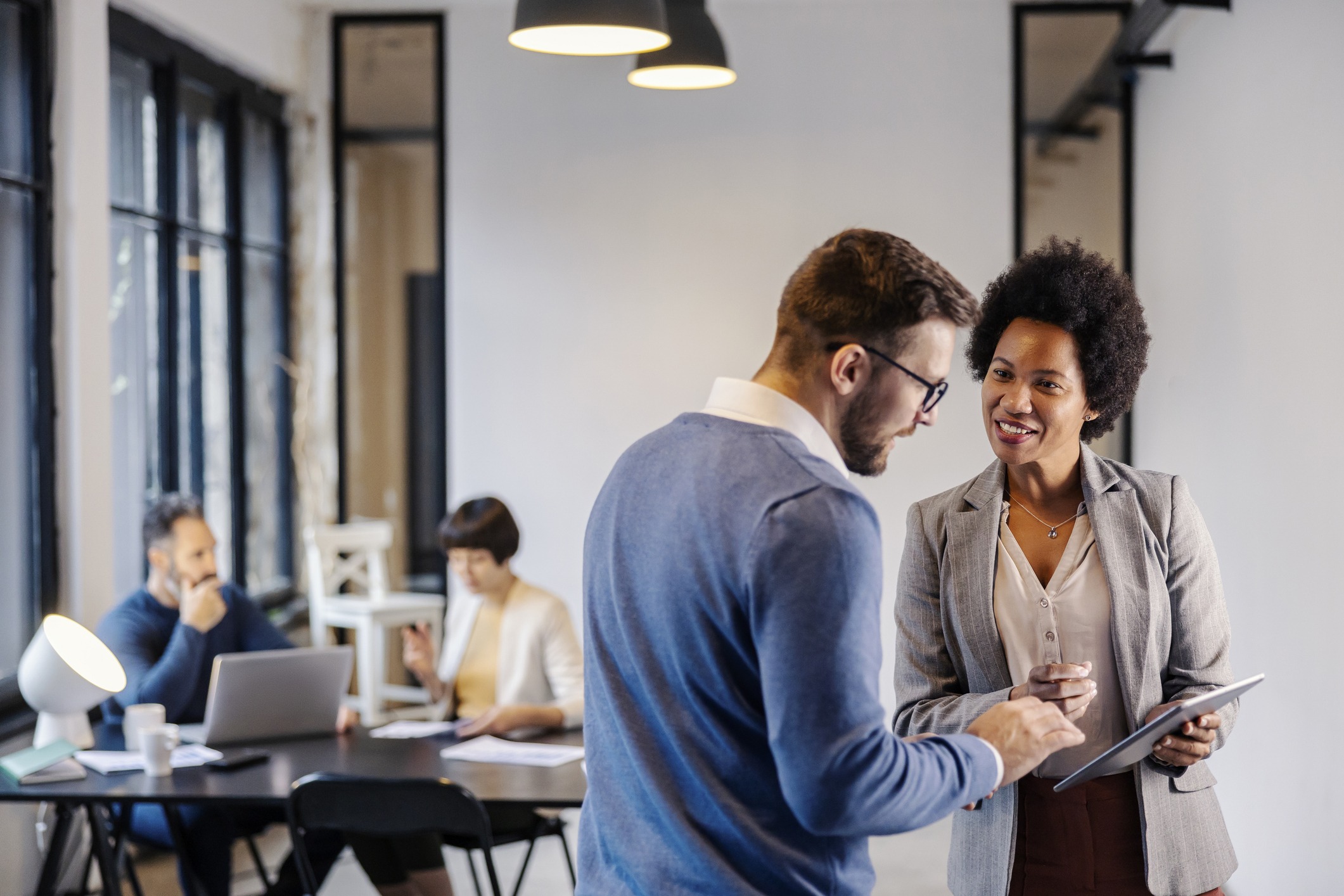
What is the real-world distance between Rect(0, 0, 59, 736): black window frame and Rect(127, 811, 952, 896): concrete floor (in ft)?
3.33

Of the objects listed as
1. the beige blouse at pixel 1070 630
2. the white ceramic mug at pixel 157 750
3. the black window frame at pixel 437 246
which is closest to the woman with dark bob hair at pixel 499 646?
the white ceramic mug at pixel 157 750

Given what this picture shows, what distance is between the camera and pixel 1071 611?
1894 mm

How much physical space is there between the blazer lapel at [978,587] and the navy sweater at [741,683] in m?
0.47

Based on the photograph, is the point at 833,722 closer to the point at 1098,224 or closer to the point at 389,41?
the point at 1098,224

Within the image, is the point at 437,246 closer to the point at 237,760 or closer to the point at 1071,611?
the point at 237,760

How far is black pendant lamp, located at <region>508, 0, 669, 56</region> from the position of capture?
9.99ft

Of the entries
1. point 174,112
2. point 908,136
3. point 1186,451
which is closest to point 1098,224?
point 908,136

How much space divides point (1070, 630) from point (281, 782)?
1.98 metres

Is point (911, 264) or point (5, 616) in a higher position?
point (911, 264)

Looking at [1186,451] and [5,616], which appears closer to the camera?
[5,616]

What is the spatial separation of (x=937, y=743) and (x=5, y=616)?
3.45m

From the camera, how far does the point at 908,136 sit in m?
5.90

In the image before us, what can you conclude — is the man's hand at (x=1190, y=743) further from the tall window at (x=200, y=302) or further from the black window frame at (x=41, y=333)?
the tall window at (x=200, y=302)

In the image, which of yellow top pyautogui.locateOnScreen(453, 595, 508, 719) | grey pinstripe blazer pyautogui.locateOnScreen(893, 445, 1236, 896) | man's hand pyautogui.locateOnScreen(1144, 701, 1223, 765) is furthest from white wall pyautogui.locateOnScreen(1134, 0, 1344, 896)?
yellow top pyautogui.locateOnScreen(453, 595, 508, 719)
